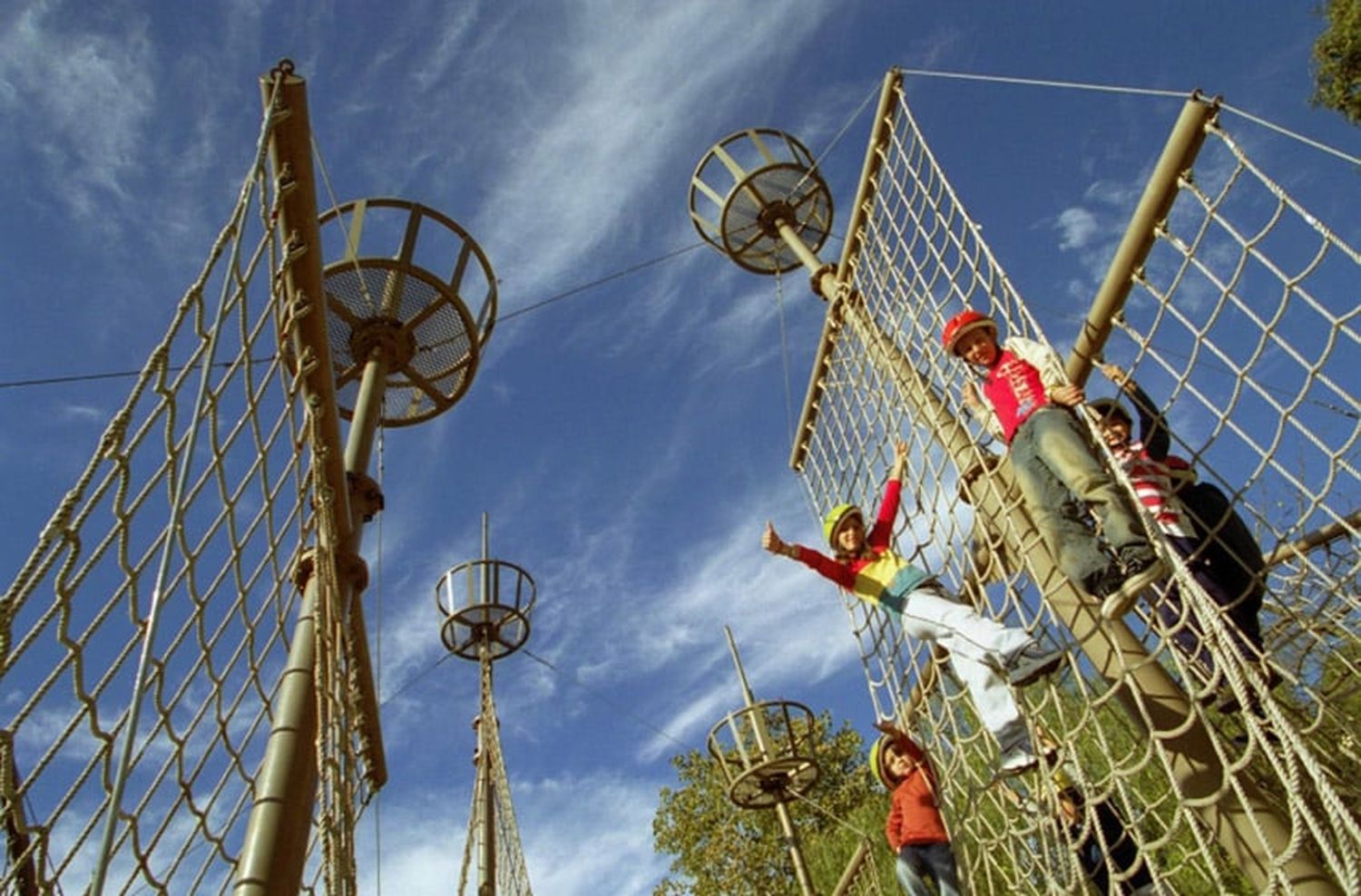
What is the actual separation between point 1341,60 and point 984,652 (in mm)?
7056

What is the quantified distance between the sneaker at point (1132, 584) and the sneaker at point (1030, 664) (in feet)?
0.59

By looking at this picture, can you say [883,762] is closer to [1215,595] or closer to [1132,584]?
[1215,595]

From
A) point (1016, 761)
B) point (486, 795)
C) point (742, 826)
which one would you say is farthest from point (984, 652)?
point (742, 826)

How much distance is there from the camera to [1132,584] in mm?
2037

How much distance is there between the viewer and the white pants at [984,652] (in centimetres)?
234

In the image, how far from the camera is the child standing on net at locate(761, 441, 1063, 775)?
7.63ft

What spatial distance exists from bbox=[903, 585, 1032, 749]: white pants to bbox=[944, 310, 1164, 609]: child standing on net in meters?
0.25

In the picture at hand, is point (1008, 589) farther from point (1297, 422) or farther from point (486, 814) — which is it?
point (486, 814)

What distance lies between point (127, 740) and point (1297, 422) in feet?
8.24

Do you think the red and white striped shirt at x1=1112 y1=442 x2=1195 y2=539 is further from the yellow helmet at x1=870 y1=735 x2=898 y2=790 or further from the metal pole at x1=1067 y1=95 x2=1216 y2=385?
the yellow helmet at x1=870 y1=735 x2=898 y2=790

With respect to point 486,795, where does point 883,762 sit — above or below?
below

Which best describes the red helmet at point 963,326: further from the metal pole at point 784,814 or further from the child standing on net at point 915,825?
the metal pole at point 784,814

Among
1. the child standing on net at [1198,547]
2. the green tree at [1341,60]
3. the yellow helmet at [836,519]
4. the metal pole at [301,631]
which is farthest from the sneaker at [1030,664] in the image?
the green tree at [1341,60]

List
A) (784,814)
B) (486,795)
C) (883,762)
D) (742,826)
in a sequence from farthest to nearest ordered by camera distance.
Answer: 1. (742,826)
2. (486,795)
3. (784,814)
4. (883,762)
